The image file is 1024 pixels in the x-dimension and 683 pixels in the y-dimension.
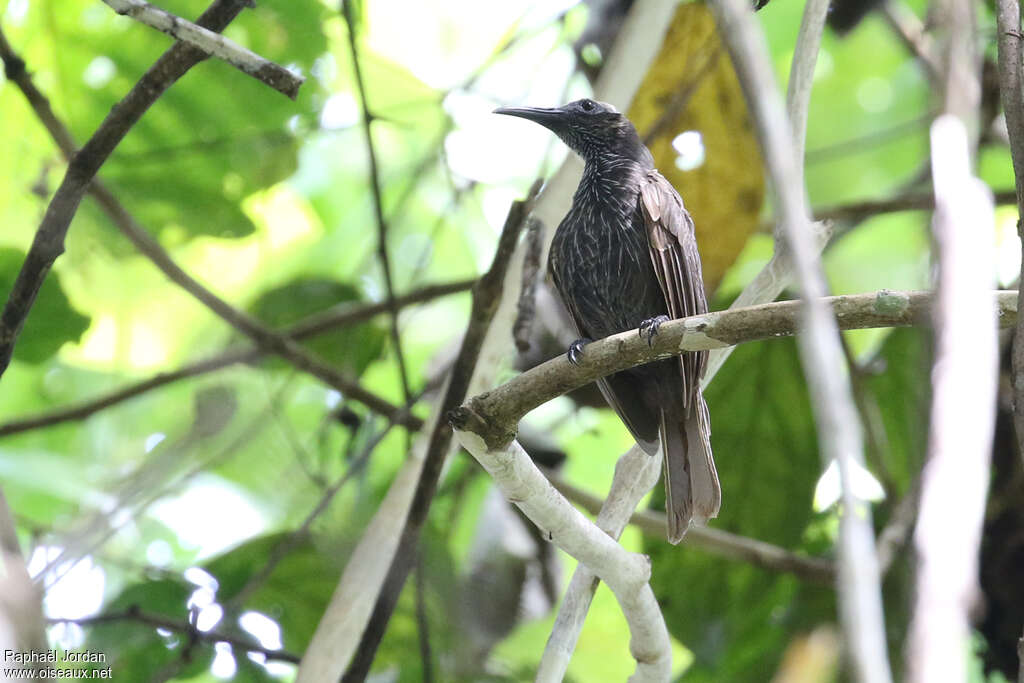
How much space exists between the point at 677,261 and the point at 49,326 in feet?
7.33

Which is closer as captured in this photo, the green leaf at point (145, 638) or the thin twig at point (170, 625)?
the thin twig at point (170, 625)

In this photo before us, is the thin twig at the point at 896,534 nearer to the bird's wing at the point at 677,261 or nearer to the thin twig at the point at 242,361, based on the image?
the bird's wing at the point at 677,261

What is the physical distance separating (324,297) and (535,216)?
5.68 feet

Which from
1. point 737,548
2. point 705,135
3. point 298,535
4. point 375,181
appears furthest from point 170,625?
point 705,135

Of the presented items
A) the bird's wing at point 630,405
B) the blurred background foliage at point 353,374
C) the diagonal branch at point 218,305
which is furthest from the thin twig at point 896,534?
the diagonal branch at point 218,305

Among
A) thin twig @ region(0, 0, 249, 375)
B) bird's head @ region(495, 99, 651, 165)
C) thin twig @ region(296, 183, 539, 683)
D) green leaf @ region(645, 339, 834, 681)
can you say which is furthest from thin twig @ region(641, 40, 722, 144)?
thin twig @ region(0, 0, 249, 375)

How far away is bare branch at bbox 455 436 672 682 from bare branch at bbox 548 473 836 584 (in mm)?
1431

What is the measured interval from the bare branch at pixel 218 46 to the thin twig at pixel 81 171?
0.16 m

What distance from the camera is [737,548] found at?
14.4ft

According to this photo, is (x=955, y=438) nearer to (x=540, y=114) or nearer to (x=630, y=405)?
(x=630, y=405)

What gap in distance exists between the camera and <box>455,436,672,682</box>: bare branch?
7.37 feet

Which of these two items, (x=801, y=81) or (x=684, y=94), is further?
(x=684, y=94)

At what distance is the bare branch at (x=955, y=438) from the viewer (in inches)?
29.8

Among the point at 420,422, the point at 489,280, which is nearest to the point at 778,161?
the point at 489,280
